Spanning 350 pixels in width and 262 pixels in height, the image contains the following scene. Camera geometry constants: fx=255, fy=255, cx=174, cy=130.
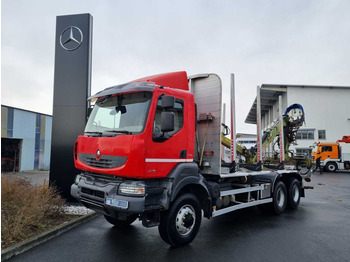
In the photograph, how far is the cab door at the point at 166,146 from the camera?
3973mm

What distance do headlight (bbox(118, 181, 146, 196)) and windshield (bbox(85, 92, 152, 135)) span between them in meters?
0.79

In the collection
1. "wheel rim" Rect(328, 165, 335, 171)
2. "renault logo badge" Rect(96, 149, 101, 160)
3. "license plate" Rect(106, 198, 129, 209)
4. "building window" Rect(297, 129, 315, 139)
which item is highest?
"building window" Rect(297, 129, 315, 139)

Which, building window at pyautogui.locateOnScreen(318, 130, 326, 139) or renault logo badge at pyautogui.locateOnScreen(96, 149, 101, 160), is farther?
building window at pyautogui.locateOnScreen(318, 130, 326, 139)

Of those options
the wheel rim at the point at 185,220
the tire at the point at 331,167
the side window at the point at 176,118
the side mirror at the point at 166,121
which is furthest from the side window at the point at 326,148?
the side mirror at the point at 166,121

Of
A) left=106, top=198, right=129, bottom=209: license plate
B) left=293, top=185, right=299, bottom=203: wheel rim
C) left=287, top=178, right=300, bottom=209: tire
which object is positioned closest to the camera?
left=106, top=198, right=129, bottom=209: license plate

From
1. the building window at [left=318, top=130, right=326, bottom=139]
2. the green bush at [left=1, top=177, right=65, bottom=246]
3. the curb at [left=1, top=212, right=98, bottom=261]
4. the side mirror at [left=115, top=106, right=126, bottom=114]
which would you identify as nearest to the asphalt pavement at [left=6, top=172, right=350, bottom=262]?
the curb at [left=1, top=212, right=98, bottom=261]

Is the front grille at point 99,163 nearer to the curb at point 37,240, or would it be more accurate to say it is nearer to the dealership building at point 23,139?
the curb at point 37,240

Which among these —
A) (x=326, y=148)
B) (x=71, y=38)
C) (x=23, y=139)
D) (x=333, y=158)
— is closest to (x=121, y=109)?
(x=71, y=38)

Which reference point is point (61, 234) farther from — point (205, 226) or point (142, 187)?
point (205, 226)

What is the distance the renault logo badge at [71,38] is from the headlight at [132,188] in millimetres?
5629

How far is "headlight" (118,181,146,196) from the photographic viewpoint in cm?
383

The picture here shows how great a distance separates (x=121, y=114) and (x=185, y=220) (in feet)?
7.08

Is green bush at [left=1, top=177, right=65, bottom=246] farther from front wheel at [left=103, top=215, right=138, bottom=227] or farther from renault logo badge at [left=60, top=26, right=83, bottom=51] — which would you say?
renault logo badge at [left=60, top=26, right=83, bottom=51]

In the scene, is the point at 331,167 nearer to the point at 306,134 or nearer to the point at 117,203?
the point at 306,134
